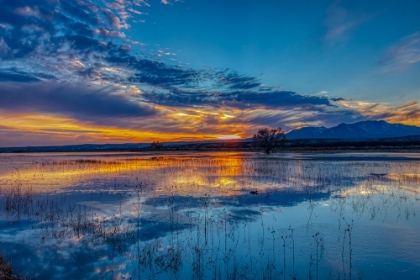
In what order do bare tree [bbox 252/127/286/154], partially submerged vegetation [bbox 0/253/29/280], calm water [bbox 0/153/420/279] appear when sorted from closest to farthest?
partially submerged vegetation [bbox 0/253/29/280], calm water [bbox 0/153/420/279], bare tree [bbox 252/127/286/154]

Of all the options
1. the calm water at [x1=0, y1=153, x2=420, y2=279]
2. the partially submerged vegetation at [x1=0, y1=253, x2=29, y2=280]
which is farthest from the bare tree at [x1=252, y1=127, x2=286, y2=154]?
the partially submerged vegetation at [x1=0, y1=253, x2=29, y2=280]

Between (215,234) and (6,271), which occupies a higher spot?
(6,271)

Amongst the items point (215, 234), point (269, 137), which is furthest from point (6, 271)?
point (269, 137)

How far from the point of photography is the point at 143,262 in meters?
8.12

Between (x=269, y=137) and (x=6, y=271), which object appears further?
(x=269, y=137)

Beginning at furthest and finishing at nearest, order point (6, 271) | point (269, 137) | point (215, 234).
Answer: point (269, 137)
point (215, 234)
point (6, 271)

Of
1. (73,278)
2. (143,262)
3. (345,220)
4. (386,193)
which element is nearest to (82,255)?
(73,278)

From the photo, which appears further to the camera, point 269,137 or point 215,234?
point 269,137

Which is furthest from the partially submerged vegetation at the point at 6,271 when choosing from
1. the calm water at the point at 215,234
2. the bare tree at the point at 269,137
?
the bare tree at the point at 269,137

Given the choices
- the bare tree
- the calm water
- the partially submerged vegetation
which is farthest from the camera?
the bare tree

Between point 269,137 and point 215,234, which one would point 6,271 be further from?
point 269,137

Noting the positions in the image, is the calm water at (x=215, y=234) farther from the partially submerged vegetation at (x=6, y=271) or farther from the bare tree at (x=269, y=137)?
the bare tree at (x=269, y=137)

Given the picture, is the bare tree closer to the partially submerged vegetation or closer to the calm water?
the calm water

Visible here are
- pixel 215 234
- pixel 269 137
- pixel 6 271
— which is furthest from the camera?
pixel 269 137
